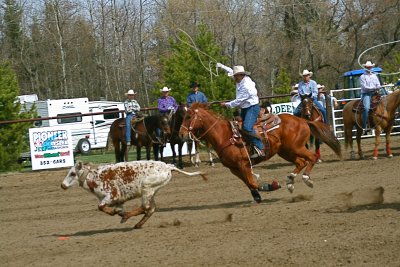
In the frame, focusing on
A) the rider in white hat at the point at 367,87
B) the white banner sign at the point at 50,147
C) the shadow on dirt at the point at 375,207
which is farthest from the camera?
the white banner sign at the point at 50,147

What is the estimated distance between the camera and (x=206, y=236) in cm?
893

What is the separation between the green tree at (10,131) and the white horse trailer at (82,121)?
573 cm

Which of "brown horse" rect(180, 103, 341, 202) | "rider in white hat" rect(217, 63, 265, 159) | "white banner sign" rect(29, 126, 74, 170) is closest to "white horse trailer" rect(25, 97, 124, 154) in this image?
"white banner sign" rect(29, 126, 74, 170)

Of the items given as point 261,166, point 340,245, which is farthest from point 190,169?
point 340,245

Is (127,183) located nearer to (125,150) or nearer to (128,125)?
(128,125)

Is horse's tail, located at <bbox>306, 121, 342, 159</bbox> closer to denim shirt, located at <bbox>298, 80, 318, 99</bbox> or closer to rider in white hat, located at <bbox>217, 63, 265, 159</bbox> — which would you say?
rider in white hat, located at <bbox>217, 63, 265, 159</bbox>

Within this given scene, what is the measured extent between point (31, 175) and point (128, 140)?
290 centimetres

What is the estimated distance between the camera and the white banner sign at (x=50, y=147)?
2170 cm

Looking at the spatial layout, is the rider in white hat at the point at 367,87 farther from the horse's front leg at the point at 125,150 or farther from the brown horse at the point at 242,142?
the horse's front leg at the point at 125,150

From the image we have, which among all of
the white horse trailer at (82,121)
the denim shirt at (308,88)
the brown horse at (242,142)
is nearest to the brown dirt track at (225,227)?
the brown horse at (242,142)

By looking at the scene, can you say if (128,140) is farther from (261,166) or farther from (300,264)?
(300,264)

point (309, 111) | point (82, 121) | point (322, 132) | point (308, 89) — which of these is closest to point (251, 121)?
point (322, 132)

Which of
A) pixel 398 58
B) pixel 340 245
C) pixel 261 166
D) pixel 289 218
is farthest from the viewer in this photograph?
pixel 398 58

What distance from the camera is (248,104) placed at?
38.5ft
